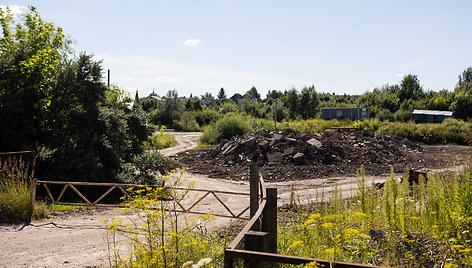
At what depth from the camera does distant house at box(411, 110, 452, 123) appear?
156 feet

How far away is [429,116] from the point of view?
159 ft

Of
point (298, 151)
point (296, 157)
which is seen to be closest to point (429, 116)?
point (298, 151)

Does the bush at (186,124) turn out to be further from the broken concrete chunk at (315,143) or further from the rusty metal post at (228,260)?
the rusty metal post at (228,260)

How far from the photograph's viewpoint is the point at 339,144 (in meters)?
21.1

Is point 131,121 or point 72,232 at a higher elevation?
point 131,121

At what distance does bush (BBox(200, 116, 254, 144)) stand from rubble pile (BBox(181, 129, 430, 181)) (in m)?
5.57

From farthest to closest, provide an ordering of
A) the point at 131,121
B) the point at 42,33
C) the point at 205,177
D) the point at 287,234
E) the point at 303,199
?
the point at 205,177 → the point at 131,121 → the point at 42,33 → the point at 303,199 → the point at 287,234

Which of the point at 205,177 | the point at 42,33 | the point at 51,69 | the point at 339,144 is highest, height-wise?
the point at 42,33

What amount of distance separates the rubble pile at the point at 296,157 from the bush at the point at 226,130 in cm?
557

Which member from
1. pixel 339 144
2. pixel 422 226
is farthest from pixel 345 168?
pixel 422 226

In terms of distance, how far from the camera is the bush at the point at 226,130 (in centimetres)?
2806

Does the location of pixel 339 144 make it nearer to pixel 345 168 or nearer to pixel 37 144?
pixel 345 168

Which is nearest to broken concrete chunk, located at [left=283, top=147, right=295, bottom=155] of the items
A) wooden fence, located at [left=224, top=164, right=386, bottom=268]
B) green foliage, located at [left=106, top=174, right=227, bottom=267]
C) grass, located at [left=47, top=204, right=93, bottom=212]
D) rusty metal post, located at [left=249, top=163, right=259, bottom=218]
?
grass, located at [left=47, top=204, right=93, bottom=212]

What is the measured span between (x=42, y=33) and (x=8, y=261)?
1141 cm
